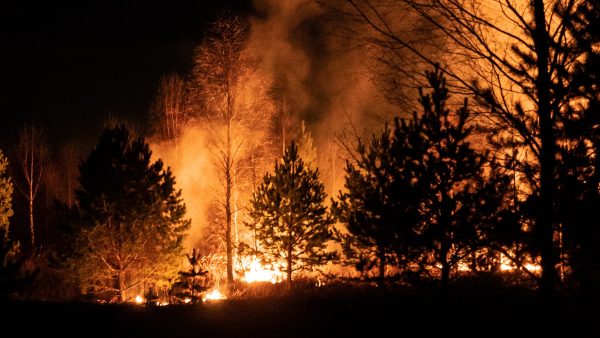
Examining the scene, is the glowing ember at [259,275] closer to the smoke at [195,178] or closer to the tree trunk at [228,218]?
the tree trunk at [228,218]

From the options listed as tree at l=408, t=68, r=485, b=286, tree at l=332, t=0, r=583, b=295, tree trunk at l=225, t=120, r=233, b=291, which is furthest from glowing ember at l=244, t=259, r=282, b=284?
tree at l=332, t=0, r=583, b=295

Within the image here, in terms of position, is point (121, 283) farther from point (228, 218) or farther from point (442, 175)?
point (442, 175)

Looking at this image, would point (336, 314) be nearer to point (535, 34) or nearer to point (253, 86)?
point (535, 34)

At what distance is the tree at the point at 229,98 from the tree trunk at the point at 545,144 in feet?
49.9

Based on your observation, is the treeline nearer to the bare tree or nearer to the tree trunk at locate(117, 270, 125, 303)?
the tree trunk at locate(117, 270, 125, 303)

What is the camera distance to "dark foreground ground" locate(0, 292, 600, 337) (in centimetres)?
586

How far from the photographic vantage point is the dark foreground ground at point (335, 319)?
19.2ft

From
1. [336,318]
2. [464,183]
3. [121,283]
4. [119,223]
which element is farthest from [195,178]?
[464,183]

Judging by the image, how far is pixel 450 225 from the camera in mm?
7875

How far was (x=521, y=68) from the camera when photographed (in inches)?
224

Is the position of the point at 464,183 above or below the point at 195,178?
below

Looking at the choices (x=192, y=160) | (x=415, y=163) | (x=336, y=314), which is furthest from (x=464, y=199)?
(x=192, y=160)

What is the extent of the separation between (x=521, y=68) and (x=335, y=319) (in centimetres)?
460

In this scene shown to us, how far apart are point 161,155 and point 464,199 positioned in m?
25.5
